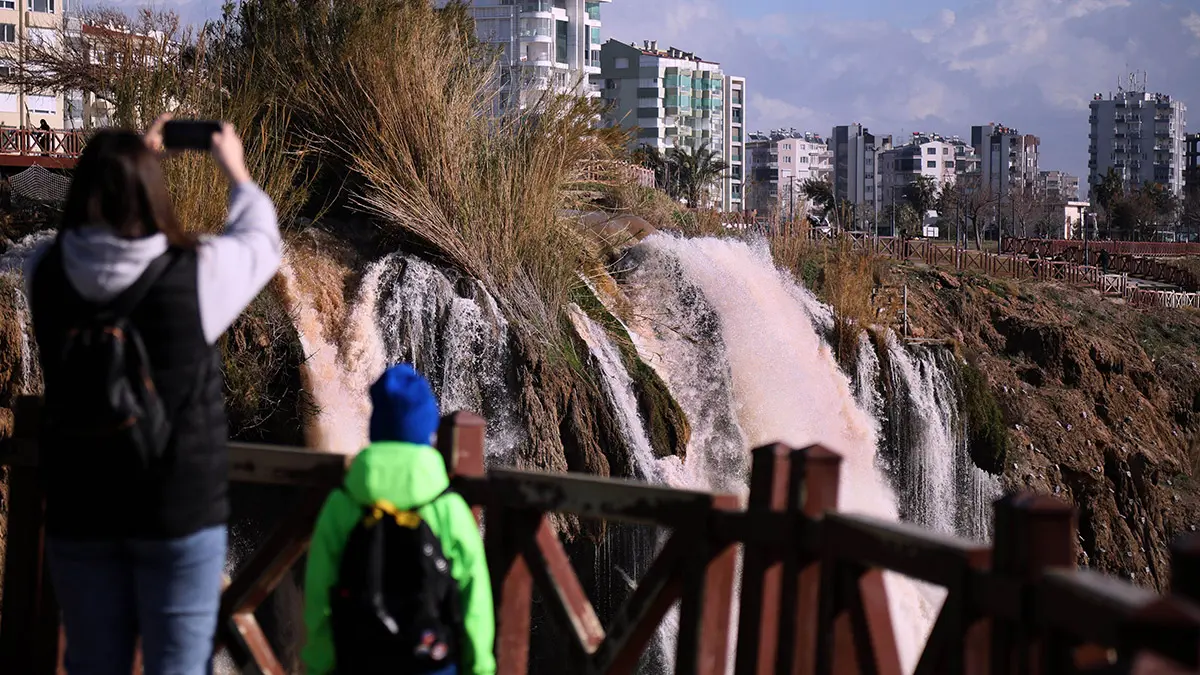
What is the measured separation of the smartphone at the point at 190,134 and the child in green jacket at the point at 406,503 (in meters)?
0.70

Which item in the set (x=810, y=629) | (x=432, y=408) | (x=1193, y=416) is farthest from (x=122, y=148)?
(x=1193, y=416)

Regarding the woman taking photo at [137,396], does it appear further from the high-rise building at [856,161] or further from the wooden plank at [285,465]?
the high-rise building at [856,161]

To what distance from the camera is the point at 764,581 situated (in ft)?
11.7

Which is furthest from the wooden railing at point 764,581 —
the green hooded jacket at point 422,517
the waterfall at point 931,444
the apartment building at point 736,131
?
the apartment building at point 736,131

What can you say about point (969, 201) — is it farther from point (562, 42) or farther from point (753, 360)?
point (753, 360)

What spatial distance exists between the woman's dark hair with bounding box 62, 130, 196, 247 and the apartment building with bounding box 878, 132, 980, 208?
182263 mm

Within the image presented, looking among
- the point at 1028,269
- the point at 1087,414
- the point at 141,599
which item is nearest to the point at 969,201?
the point at 1028,269

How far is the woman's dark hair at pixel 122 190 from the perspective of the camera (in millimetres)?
3041

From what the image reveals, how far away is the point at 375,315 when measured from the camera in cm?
1234

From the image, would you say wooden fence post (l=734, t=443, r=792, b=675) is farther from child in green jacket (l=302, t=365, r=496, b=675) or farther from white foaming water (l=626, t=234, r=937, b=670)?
white foaming water (l=626, t=234, r=937, b=670)

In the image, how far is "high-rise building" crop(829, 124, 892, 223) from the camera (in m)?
187

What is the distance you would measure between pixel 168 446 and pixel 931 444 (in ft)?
65.2

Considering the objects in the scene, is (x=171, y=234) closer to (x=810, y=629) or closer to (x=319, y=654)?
(x=319, y=654)

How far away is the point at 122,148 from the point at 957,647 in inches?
82.1
